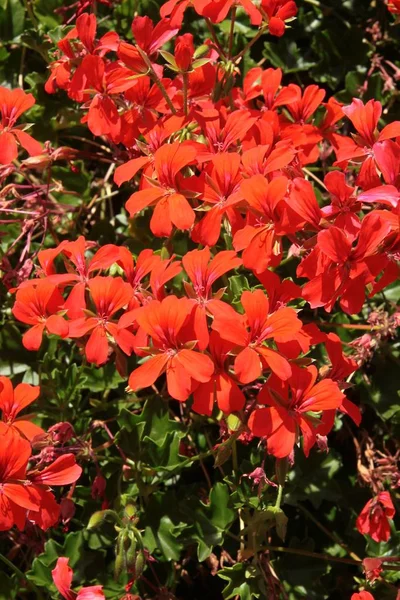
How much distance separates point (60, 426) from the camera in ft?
6.94

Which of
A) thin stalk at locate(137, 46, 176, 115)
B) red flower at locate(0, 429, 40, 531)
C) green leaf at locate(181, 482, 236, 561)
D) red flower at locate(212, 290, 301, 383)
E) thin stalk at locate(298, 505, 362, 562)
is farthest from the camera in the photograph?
thin stalk at locate(298, 505, 362, 562)

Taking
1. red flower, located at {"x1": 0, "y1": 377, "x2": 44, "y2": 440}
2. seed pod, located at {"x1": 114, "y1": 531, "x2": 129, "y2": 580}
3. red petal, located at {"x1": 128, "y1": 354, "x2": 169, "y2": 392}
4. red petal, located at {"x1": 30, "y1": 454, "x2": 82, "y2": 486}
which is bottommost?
seed pod, located at {"x1": 114, "y1": 531, "x2": 129, "y2": 580}

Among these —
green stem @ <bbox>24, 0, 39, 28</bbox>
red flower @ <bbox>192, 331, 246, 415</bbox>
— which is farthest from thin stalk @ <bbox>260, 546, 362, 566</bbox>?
green stem @ <bbox>24, 0, 39, 28</bbox>

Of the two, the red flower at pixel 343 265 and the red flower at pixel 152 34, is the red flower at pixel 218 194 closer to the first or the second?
the red flower at pixel 343 265

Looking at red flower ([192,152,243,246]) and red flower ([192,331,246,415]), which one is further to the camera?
red flower ([192,152,243,246])

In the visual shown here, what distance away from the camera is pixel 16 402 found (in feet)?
6.63

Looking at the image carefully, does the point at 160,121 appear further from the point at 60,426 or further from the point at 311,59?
the point at 311,59

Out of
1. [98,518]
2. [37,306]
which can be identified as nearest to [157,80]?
[37,306]

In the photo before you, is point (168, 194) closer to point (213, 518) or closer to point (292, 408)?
point (292, 408)

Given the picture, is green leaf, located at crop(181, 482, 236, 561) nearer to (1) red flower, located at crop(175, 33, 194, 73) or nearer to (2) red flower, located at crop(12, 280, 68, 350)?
(2) red flower, located at crop(12, 280, 68, 350)

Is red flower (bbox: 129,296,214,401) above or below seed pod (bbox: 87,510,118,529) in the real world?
above

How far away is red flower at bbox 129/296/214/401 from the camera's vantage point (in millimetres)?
1769

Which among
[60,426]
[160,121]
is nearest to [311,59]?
[160,121]

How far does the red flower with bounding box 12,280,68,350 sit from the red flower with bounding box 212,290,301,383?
1.59 feet
